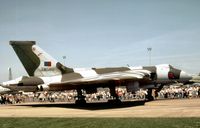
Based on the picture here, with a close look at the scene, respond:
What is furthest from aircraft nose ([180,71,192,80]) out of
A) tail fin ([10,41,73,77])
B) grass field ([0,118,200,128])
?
grass field ([0,118,200,128])

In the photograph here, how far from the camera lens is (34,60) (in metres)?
30.4

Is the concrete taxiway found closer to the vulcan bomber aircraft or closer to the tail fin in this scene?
the vulcan bomber aircraft

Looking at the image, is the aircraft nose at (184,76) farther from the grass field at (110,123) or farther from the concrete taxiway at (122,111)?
the grass field at (110,123)

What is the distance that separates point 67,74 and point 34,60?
12.0 feet

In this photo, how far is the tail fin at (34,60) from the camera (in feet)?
99.2

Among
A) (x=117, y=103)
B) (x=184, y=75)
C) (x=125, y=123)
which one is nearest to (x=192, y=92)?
(x=184, y=75)

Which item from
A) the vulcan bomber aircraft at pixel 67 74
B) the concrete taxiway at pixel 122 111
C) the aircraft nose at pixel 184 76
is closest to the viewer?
the concrete taxiway at pixel 122 111

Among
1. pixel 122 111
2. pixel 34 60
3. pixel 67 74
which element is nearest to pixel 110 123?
pixel 122 111

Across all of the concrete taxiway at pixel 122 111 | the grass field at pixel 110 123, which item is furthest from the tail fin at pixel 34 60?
the grass field at pixel 110 123

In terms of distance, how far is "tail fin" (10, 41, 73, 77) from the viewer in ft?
99.2

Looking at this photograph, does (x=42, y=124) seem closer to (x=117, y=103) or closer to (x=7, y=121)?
(x=7, y=121)

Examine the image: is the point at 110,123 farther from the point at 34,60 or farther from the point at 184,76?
the point at 184,76

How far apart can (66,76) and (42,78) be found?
2410 mm

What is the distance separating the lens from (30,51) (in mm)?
30281
